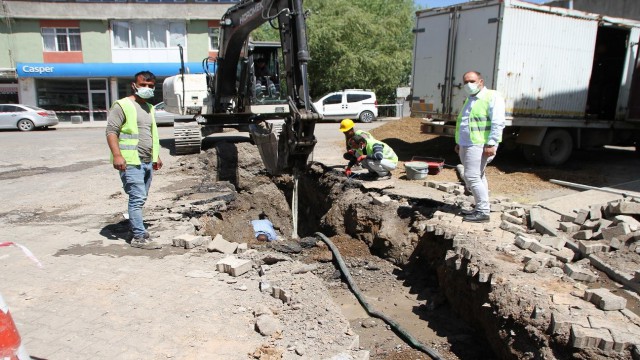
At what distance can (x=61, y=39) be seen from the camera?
90.0 ft

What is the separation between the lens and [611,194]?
7074 millimetres

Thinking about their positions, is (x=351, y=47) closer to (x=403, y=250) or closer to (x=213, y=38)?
(x=213, y=38)

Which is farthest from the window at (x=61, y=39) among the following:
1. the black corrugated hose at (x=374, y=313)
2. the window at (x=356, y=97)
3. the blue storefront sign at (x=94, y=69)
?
the black corrugated hose at (x=374, y=313)

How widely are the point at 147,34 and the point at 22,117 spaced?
9.75 metres

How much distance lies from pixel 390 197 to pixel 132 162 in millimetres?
3791

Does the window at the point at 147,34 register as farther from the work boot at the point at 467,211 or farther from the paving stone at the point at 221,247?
the work boot at the point at 467,211

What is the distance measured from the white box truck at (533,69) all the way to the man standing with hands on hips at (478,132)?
383 cm

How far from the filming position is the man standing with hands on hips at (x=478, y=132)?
219 inches

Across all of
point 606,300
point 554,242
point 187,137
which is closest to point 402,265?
point 554,242

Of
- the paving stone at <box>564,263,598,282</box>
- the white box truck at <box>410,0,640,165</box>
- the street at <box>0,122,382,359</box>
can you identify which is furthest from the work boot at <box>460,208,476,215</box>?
the white box truck at <box>410,0,640,165</box>

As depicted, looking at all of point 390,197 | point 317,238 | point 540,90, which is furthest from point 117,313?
point 540,90

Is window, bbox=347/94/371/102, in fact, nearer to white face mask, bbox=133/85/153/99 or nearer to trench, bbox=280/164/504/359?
trench, bbox=280/164/504/359

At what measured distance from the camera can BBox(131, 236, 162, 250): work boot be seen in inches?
219

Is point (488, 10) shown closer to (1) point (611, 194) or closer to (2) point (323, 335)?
(1) point (611, 194)
